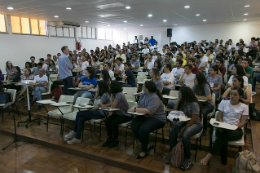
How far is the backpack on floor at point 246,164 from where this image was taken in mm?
2262

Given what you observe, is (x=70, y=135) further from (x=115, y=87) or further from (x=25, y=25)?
(x=25, y=25)

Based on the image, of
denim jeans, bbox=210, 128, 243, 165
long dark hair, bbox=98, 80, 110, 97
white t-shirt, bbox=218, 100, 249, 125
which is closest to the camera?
denim jeans, bbox=210, 128, 243, 165

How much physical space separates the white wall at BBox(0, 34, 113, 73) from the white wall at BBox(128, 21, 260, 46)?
25.1 feet

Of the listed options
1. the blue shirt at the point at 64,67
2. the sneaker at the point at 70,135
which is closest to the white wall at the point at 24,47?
the blue shirt at the point at 64,67

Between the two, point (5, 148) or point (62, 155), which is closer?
point (62, 155)

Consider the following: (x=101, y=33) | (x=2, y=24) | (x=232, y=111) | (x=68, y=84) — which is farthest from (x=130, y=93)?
(x=101, y=33)

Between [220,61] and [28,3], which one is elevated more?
[28,3]

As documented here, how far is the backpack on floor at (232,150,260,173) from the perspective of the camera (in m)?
2.26

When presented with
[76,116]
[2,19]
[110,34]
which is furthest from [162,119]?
[110,34]

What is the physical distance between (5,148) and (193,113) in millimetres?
3542

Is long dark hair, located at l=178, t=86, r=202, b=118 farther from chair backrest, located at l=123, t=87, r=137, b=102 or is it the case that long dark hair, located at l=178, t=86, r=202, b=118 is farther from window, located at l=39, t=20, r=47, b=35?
window, located at l=39, t=20, r=47, b=35

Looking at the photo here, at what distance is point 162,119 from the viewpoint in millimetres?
3061

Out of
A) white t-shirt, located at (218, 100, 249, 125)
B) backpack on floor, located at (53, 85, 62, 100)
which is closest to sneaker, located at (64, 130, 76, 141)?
backpack on floor, located at (53, 85, 62, 100)

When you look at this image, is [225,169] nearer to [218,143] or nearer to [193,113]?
[218,143]
